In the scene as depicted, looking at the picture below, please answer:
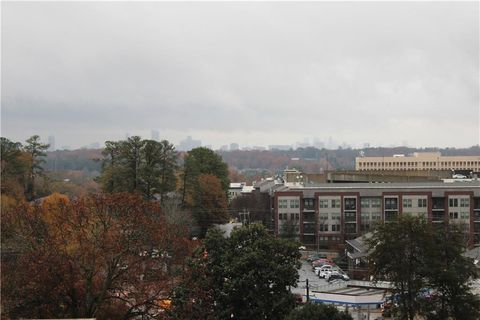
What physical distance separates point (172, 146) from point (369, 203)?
13440 mm

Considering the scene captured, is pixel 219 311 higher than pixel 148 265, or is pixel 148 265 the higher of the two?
pixel 148 265

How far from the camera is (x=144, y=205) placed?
58.2ft

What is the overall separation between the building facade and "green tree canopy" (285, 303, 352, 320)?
24364 mm

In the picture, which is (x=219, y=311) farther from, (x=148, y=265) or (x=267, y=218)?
(x=267, y=218)

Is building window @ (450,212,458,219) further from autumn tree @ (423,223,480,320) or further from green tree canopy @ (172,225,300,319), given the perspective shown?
Answer: green tree canopy @ (172,225,300,319)

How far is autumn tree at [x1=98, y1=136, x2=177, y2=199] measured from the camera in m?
37.2

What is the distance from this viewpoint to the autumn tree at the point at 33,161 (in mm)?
45106

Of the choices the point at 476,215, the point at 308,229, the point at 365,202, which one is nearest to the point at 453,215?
the point at 476,215

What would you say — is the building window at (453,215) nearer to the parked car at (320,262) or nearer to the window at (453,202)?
the window at (453,202)

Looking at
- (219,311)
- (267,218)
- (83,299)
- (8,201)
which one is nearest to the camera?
(83,299)

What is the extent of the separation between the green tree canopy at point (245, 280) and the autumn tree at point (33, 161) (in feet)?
97.8

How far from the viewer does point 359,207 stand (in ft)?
136

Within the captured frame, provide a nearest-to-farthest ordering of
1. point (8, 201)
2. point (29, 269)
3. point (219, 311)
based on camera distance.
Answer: point (29, 269)
point (219, 311)
point (8, 201)

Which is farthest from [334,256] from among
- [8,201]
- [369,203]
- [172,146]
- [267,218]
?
[8,201]
